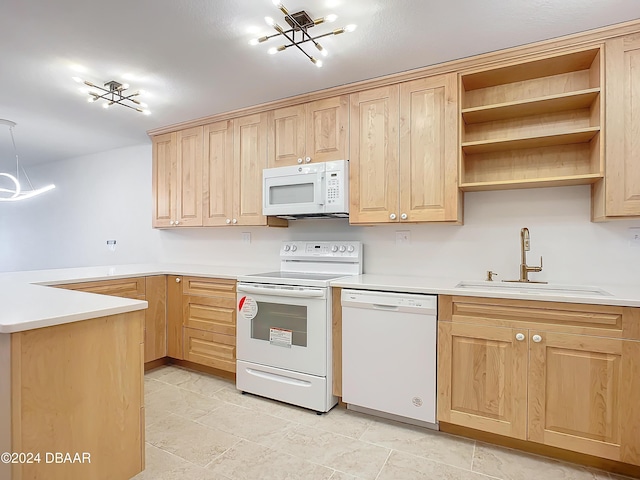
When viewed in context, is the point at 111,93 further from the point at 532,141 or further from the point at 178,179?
the point at 532,141

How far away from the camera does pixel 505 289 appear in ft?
6.88

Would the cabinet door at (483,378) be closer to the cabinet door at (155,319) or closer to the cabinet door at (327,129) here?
the cabinet door at (327,129)

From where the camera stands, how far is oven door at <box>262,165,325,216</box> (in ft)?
8.80

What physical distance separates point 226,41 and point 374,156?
1.20m

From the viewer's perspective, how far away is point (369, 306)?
2281mm

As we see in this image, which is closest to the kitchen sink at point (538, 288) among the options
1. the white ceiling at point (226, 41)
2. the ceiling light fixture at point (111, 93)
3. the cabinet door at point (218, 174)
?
the white ceiling at point (226, 41)

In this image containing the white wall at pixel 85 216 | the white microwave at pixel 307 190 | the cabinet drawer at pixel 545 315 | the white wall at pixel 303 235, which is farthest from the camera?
the white wall at pixel 85 216

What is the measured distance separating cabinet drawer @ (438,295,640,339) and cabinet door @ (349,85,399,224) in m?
0.77

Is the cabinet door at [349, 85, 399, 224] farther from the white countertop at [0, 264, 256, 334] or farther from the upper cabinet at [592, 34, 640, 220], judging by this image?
the white countertop at [0, 264, 256, 334]

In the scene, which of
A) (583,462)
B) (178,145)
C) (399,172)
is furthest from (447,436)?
(178,145)

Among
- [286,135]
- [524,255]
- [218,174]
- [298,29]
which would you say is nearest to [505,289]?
[524,255]

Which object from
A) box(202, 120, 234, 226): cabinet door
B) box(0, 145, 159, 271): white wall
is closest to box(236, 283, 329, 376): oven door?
box(202, 120, 234, 226): cabinet door

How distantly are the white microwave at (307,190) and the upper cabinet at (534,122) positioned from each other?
2.76ft

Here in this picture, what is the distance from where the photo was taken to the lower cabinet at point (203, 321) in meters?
2.92
